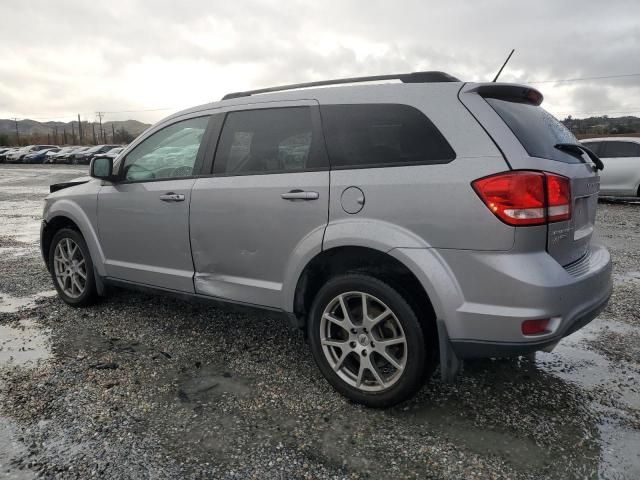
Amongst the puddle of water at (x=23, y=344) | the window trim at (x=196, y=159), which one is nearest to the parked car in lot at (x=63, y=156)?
the puddle of water at (x=23, y=344)

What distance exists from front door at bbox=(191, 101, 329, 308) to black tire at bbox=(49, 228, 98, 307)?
150 cm

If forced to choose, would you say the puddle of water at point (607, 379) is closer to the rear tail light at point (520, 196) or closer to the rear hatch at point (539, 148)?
the rear hatch at point (539, 148)

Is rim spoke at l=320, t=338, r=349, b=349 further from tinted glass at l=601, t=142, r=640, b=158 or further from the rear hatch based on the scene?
tinted glass at l=601, t=142, r=640, b=158

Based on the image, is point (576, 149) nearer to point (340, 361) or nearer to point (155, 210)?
point (340, 361)

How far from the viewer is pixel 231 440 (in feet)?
8.81

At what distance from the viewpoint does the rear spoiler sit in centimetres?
283

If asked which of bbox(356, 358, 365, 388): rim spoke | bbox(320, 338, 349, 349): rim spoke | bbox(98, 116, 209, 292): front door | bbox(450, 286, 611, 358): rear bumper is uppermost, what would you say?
bbox(98, 116, 209, 292): front door

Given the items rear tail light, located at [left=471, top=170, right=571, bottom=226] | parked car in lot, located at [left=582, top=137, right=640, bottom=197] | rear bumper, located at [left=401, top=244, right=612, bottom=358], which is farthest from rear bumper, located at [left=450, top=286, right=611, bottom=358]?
parked car in lot, located at [left=582, top=137, right=640, bottom=197]

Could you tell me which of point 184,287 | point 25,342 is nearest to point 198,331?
point 184,287

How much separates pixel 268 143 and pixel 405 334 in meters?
1.56

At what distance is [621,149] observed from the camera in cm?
1259

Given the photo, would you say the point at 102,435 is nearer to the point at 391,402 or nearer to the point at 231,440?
the point at 231,440

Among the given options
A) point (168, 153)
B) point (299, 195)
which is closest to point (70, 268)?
point (168, 153)

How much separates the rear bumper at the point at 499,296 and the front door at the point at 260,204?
76 centimetres
